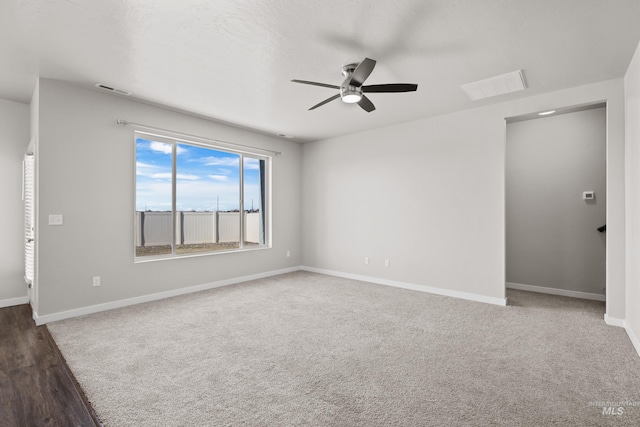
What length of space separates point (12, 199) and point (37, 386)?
10.3 ft

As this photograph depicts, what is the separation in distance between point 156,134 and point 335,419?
419 centimetres

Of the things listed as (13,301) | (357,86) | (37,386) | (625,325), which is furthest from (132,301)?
(625,325)

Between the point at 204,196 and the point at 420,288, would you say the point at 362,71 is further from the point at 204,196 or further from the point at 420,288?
the point at 204,196

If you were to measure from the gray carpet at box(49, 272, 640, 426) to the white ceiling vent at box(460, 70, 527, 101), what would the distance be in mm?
2666

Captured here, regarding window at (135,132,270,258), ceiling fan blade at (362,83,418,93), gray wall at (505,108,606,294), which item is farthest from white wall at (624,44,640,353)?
window at (135,132,270,258)

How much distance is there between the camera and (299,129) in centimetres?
544

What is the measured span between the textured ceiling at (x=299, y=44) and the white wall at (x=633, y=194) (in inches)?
10.5

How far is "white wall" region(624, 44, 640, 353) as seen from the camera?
274 centimetres

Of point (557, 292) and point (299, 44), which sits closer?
point (299, 44)

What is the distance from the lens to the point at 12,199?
408 centimetres

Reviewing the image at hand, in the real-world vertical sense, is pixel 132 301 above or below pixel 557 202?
below

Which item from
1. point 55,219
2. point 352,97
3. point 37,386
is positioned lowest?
point 37,386

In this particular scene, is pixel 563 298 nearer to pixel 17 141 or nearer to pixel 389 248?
pixel 389 248

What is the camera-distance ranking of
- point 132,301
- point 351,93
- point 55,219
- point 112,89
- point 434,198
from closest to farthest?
point 351,93
point 55,219
point 112,89
point 132,301
point 434,198
